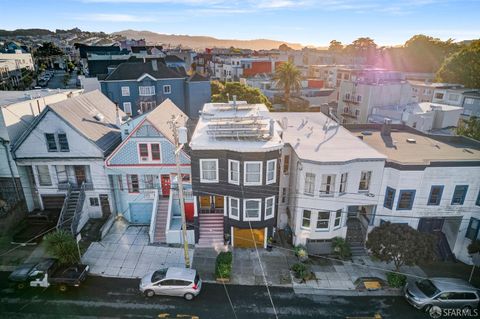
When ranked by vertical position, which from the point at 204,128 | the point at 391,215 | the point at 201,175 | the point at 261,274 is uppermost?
the point at 204,128

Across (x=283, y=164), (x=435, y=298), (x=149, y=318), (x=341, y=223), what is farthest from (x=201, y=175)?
(x=435, y=298)

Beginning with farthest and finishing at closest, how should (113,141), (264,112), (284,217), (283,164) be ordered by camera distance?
1. (264,112)
2. (113,141)
3. (284,217)
4. (283,164)

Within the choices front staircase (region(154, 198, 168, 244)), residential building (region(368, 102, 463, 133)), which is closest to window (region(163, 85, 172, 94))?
front staircase (region(154, 198, 168, 244))

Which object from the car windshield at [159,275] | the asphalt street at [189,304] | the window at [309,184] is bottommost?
the asphalt street at [189,304]

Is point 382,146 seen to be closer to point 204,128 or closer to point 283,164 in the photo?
point 283,164

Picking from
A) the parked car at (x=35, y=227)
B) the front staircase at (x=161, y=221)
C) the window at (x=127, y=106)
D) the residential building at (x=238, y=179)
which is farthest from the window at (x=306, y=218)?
the window at (x=127, y=106)

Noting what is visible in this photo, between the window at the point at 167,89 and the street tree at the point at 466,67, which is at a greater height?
the street tree at the point at 466,67

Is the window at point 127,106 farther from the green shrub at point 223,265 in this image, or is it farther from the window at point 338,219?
the window at point 338,219
